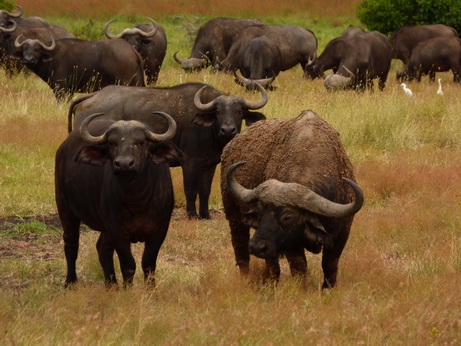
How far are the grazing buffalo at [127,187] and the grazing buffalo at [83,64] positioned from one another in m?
9.30

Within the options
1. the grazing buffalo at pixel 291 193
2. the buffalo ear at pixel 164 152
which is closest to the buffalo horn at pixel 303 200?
the grazing buffalo at pixel 291 193

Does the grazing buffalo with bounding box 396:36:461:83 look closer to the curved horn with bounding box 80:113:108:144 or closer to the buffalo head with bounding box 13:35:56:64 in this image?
the buffalo head with bounding box 13:35:56:64

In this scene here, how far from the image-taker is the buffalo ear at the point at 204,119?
10.9 meters

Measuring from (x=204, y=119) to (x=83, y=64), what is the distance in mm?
6818

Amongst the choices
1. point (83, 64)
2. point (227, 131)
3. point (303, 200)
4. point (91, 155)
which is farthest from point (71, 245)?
point (83, 64)

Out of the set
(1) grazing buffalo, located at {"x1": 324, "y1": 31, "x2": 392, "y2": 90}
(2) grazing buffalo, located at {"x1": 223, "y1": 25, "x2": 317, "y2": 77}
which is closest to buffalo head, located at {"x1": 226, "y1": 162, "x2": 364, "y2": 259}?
(1) grazing buffalo, located at {"x1": 324, "y1": 31, "x2": 392, "y2": 90}

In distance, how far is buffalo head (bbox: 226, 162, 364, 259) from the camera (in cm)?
631

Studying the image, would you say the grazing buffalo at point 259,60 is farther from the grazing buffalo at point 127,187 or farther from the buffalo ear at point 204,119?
the grazing buffalo at point 127,187

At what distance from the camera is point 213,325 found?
18.3ft

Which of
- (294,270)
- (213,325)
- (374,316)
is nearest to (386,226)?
(294,270)

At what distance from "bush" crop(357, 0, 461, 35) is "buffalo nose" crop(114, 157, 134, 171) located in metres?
25.1

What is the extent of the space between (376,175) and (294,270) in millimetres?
4632

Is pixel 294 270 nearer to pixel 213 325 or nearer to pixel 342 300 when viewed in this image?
pixel 342 300

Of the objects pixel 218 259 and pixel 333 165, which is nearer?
pixel 333 165
